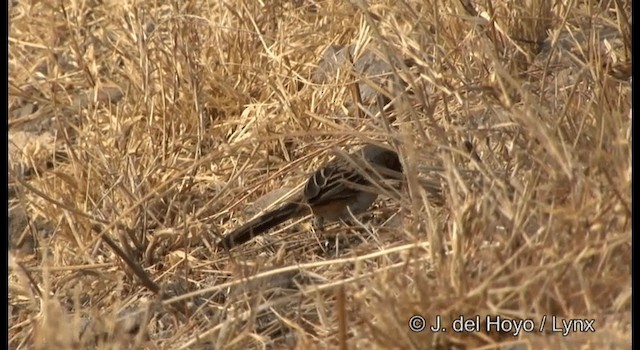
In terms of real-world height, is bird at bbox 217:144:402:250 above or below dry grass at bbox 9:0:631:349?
below

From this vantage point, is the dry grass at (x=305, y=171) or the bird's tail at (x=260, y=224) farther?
the bird's tail at (x=260, y=224)

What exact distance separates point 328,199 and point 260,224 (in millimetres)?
329

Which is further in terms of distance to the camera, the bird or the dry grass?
the bird

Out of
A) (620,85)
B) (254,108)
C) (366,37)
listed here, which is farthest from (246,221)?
(620,85)

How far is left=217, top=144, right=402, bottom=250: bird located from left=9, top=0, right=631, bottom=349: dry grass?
0.09 m

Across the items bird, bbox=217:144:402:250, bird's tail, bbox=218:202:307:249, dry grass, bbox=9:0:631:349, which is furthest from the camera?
bird's tail, bbox=218:202:307:249

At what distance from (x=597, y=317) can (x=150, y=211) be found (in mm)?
2824

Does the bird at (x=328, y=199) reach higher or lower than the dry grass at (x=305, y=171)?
lower

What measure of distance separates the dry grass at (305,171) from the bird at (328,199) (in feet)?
0.29

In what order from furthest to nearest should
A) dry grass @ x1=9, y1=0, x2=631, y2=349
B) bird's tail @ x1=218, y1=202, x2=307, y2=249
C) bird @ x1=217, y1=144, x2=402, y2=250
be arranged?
bird's tail @ x1=218, y1=202, x2=307, y2=249 < bird @ x1=217, y1=144, x2=402, y2=250 < dry grass @ x1=9, y1=0, x2=631, y2=349

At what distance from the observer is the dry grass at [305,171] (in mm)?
3838

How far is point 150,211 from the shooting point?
6.12 metres

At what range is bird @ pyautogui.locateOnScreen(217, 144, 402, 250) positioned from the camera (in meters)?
5.72

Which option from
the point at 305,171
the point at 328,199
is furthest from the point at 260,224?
the point at 305,171
